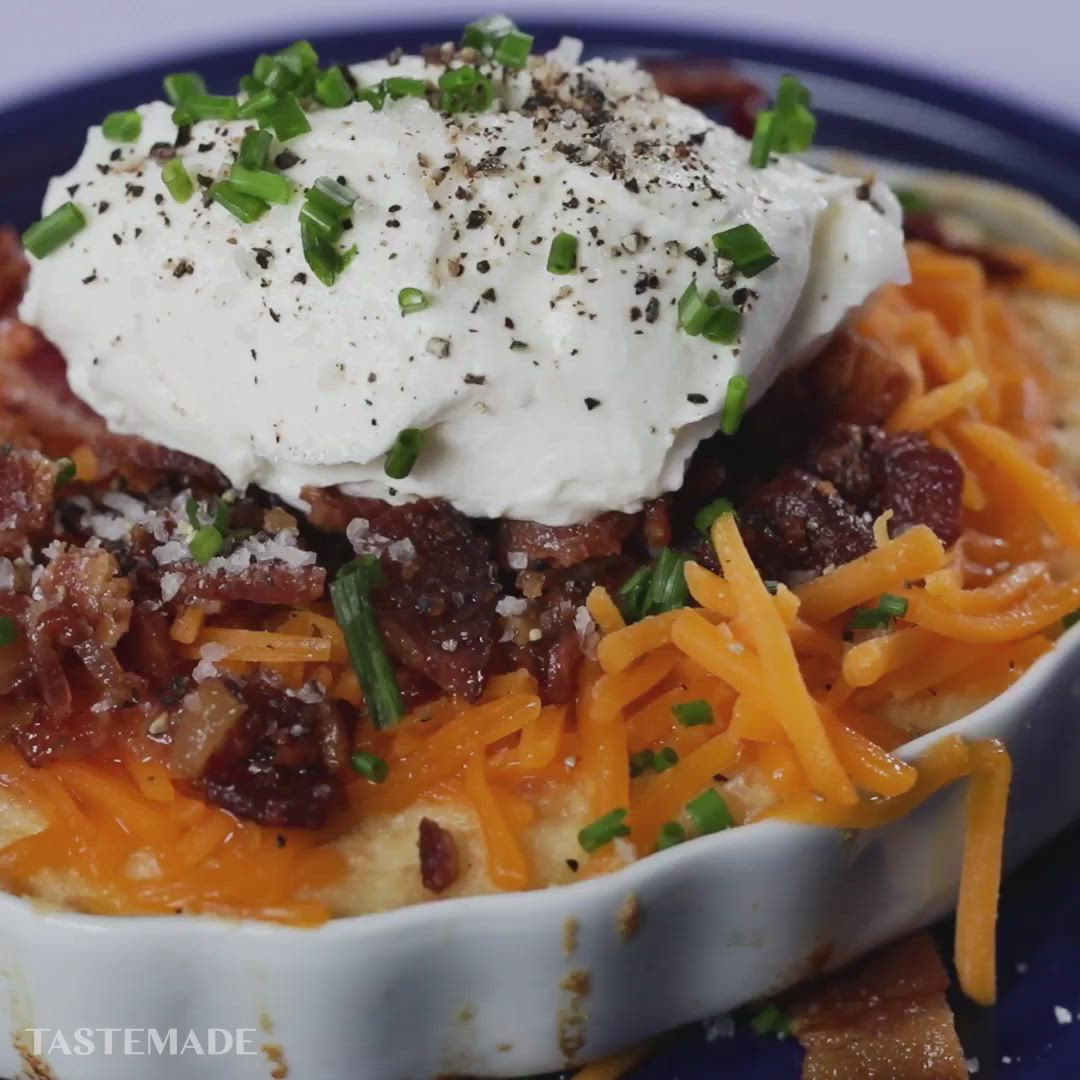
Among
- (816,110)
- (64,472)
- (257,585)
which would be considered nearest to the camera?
(257,585)

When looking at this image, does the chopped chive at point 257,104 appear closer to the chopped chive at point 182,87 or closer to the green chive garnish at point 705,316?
the chopped chive at point 182,87

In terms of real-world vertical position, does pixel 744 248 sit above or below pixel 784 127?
below

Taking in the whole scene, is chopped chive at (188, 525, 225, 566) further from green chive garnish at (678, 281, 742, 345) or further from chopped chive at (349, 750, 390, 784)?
green chive garnish at (678, 281, 742, 345)

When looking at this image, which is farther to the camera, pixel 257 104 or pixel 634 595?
pixel 257 104

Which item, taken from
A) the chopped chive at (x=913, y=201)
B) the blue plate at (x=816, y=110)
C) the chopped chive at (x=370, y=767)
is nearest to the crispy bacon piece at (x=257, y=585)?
the chopped chive at (x=370, y=767)

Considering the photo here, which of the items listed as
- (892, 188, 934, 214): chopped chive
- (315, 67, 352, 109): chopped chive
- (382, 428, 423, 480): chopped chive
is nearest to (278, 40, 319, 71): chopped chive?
(315, 67, 352, 109): chopped chive

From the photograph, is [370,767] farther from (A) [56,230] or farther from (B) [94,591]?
(A) [56,230]

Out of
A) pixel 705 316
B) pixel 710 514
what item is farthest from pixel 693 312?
pixel 710 514
